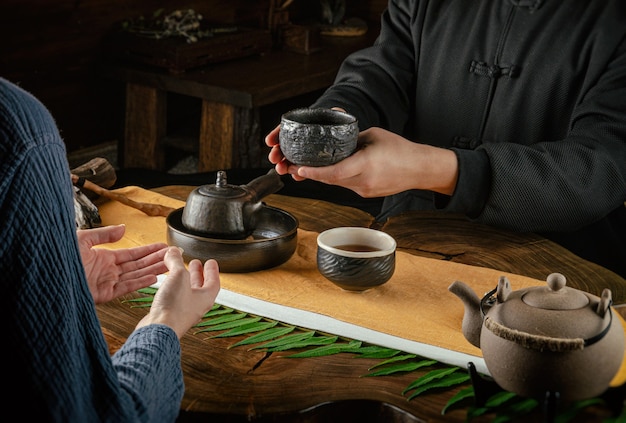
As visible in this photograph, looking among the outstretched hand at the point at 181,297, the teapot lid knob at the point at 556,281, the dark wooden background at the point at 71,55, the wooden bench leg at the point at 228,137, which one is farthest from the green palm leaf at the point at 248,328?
the dark wooden background at the point at 71,55

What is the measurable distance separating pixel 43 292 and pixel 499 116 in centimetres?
181

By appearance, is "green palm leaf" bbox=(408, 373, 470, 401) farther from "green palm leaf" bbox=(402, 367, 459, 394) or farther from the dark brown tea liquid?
the dark brown tea liquid

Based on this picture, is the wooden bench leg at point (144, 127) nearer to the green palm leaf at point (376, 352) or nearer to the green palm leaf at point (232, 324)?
the green palm leaf at point (232, 324)

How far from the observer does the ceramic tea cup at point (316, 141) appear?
1922 mm

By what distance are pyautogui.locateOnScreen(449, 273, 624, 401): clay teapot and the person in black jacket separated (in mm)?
717

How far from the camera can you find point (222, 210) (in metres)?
2.00

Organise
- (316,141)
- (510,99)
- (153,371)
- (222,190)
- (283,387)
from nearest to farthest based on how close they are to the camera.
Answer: (153,371) < (283,387) < (316,141) < (222,190) < (510,99)

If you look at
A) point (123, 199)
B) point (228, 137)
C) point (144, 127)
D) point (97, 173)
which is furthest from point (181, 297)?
point (144, 127)

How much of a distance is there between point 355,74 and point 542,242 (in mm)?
855

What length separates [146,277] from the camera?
183 cm

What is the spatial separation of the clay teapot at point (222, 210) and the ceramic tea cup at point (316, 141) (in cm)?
15

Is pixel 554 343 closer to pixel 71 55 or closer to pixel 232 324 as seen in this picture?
pixel 232 324

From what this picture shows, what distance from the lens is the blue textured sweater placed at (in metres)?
1.06

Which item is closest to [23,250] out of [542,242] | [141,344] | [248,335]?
[141,344]
